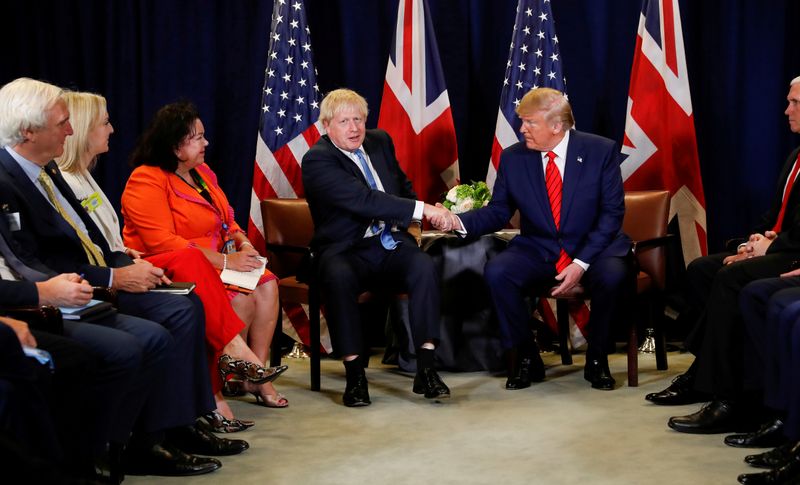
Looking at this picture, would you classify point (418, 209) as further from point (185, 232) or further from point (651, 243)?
point (651, 243)

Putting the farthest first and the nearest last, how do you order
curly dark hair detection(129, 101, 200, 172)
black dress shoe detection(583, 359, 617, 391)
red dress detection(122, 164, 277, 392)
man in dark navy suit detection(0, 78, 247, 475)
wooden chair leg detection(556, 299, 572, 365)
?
wooden chair leg detection(556, 299, 572, 365) < black dress shoe detection(583, 359, 617, 391) < curly dark hair detection(129, 101, 200, 172) < red dress detection(122, 164, 277, 392) < man in dark navy suit detection(0, 78, 247, 475)

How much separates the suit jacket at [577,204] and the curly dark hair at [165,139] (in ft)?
4.81

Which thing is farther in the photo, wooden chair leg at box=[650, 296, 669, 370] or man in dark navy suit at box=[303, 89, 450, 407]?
wooden chair leg at box=[650, 296, 669, 370]

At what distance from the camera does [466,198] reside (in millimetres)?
5672

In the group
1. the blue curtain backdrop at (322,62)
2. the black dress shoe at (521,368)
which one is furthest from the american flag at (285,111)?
the black dress shoe at (521,368)

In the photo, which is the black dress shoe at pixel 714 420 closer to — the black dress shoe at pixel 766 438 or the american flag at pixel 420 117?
the black dress shoe at pixel 766 438

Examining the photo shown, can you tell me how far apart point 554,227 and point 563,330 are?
73 cm

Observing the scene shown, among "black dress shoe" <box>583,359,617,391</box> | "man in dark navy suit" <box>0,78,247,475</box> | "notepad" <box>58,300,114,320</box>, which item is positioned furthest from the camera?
"black dress shoe" <box>583,359,617,391</box>

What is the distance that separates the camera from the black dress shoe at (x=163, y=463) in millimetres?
3832

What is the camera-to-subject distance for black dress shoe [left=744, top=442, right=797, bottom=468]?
3.64 meters

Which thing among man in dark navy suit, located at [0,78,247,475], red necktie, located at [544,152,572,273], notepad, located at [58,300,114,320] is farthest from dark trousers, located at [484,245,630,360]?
notepad, located at [58,300,114,320]

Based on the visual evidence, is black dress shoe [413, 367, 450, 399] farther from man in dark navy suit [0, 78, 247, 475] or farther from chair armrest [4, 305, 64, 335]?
chair armrest [4, 305, 64, 335]

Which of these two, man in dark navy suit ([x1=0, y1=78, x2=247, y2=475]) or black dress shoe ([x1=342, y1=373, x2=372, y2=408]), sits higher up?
man in dark navy suit ([x1=0, y1=78, x2=247, y2=475])

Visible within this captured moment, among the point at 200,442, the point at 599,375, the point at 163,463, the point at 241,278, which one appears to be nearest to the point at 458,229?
the point at 599,375
